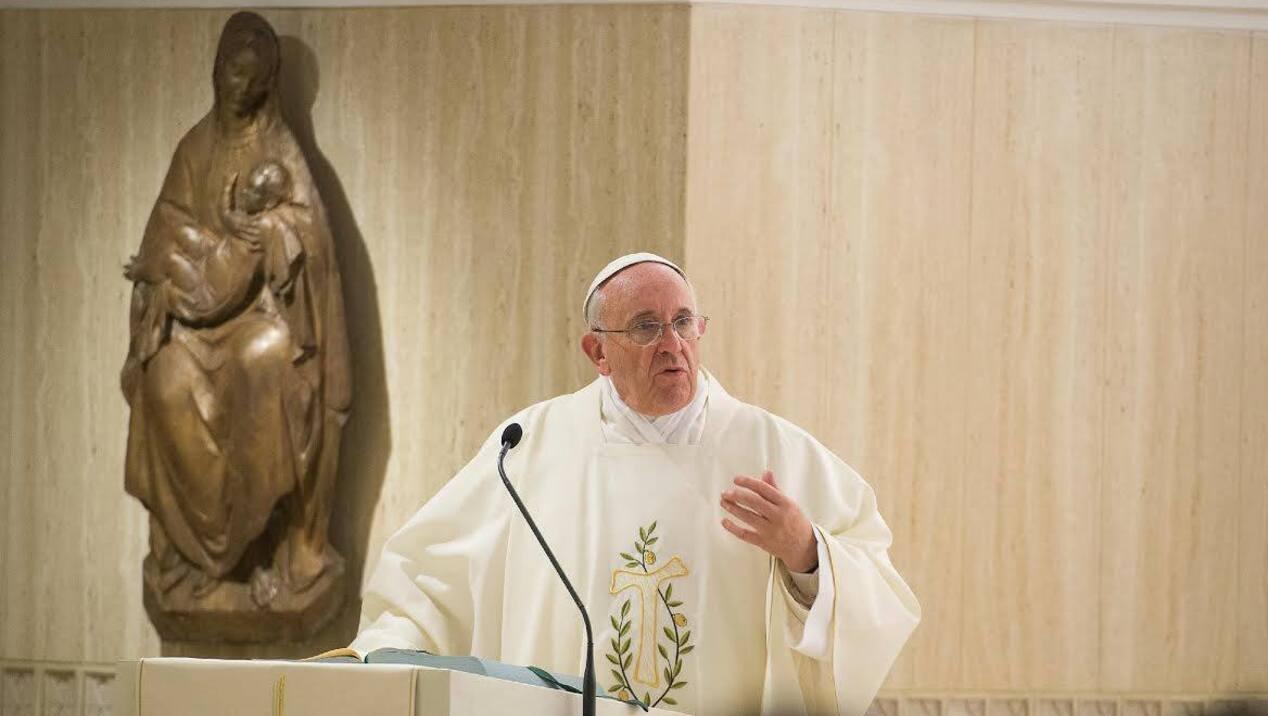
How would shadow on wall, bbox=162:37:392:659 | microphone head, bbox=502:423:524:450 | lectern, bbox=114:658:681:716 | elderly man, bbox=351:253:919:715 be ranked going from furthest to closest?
shadow on wall, bbox=162:37:392:659
elderly man, bbox=351:253:919:715
microphone head, bbox=502:423:524:450
lectern, bbox=114:658:681:716

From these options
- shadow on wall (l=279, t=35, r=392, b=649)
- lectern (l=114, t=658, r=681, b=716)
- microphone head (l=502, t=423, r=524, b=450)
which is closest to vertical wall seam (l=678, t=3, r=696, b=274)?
shadow on wall (l=279, t=35, r=392, b=649)

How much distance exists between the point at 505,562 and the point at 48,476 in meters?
2.99

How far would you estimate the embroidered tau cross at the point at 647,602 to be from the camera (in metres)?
3.52

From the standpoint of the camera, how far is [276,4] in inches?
228

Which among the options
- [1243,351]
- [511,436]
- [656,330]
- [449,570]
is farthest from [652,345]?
[1243,351]

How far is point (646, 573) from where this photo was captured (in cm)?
361

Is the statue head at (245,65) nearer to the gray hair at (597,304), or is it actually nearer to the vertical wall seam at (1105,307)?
the gray hair at (597,304)

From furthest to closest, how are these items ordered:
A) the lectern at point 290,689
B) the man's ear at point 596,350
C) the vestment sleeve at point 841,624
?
the man's ear at point 596,350 → the vestment sleeve at point 841,624 → the lectern at point 290,689

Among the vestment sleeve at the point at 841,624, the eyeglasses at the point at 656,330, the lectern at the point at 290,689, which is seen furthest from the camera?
the eyeglasses at the point at 656,330

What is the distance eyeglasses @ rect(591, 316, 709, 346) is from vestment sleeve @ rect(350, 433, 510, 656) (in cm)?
51

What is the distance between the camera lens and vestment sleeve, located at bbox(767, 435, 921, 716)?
3.26 metres

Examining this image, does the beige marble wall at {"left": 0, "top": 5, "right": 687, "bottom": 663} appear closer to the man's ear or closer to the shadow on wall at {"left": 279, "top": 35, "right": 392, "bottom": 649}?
the shadow on wall at {"left": 279, "top": 35, "right": 392, "bottom": 649}

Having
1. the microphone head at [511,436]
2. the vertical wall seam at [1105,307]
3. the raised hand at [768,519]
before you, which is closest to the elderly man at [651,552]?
the raised hand at [768,519]

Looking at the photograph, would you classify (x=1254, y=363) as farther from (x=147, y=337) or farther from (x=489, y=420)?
(x=147, y=337)
